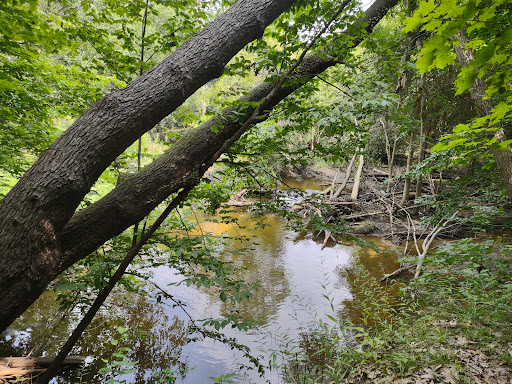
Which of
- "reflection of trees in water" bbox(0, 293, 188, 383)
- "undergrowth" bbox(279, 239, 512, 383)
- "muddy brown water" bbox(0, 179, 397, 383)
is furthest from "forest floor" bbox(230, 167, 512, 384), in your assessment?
"reflection of trees in water" bbox(0, 293, 188, 383)

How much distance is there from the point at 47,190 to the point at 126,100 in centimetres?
73

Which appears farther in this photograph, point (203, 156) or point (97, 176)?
point (203, 156)

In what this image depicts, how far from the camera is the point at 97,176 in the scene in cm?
169

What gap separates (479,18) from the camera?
3.65 feet

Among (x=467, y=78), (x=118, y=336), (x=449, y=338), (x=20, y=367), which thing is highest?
(x=467, y=78)

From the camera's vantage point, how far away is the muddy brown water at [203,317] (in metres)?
3.33

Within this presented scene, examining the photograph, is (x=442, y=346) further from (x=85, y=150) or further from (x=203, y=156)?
(x=85, y=150)

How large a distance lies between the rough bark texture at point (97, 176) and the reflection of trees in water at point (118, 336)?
2.21 meters

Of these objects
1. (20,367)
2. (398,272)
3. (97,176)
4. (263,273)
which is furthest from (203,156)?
(398,272)

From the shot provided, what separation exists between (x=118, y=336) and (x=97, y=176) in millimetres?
3146

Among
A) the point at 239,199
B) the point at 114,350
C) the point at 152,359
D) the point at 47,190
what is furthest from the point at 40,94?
the point at 239,199

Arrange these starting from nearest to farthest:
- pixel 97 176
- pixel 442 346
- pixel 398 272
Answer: pixel 97 176, pixel 442 346, pixel 398 272

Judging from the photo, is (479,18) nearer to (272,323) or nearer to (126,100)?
(126,100)

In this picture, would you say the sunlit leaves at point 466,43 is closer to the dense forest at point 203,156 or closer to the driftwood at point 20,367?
the dense forest at point 203,156
